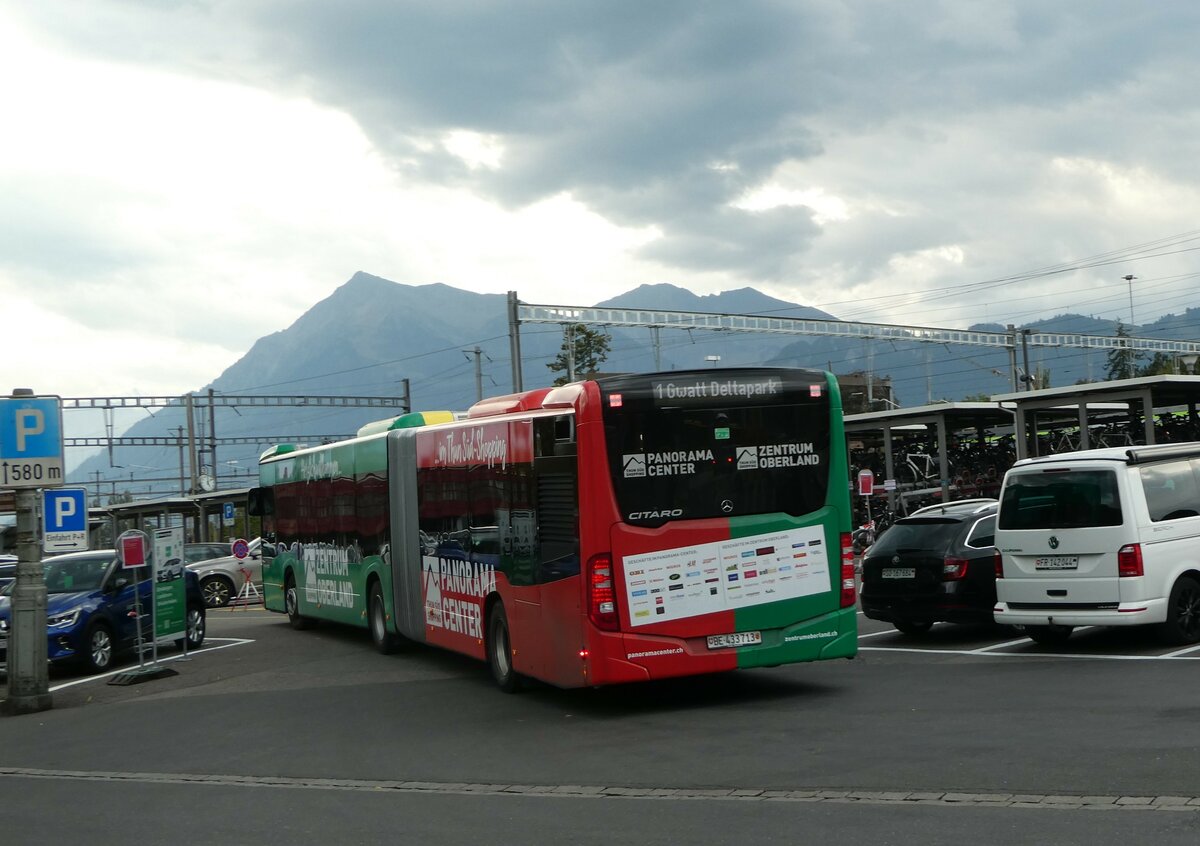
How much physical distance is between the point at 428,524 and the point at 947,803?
1006 cm

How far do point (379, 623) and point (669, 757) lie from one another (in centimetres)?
1040

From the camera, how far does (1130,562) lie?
45.2ft

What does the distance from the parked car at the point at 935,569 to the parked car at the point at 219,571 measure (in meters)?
24.9

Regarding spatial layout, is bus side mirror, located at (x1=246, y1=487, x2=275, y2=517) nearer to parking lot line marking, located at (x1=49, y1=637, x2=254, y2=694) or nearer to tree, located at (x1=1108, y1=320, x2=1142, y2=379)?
parking lot line marking, located at (x1=49, y1=637, x2=254, y2=694)

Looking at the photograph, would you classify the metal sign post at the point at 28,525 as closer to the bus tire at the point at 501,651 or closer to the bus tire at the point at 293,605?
the bus tire at the point at 501,651

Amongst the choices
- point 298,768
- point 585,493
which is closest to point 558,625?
point 585,493

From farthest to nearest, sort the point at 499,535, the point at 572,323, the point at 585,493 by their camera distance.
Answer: the point at 572,323 < the point at 499,535 < the point at 585,493

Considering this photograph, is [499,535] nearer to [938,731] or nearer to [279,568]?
[938,731]

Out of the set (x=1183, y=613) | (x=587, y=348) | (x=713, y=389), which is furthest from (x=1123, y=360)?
(x=713, y=389)

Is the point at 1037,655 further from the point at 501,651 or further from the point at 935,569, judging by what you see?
the point at 501,651

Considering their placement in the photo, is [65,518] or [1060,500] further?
[65,518]

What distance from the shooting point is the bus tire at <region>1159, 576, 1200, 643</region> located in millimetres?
14023

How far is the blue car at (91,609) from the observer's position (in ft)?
65.2

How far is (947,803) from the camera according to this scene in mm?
7664
